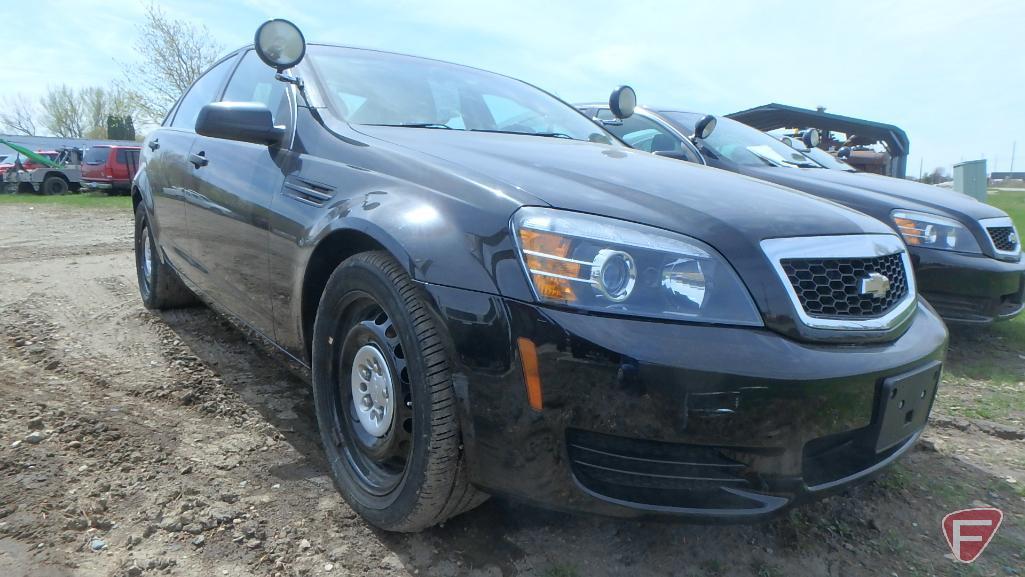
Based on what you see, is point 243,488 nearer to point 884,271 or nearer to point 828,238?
point 828,238

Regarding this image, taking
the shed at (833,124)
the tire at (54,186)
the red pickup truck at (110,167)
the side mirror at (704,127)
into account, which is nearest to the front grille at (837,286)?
the side mirror at (704,127)

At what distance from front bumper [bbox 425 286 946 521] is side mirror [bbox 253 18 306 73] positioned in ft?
4.69

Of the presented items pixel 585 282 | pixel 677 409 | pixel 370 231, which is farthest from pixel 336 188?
pixel 677 409

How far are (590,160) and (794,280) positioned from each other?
32.6 inches

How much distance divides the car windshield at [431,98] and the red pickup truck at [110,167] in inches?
791

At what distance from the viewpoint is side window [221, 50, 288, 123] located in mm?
2831

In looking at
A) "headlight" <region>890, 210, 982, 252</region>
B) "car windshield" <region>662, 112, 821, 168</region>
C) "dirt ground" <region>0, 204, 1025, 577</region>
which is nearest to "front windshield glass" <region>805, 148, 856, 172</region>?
"car windshield" <region>662, 112, 821, 168</region>

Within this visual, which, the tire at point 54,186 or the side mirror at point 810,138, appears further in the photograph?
the tire at point 54,186

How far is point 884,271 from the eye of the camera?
1.95m

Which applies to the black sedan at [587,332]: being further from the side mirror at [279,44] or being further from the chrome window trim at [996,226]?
the chrome window trim at [996,226]

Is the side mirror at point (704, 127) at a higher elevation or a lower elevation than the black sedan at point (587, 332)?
higher

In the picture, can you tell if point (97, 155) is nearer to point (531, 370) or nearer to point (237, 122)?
point (237, 122)

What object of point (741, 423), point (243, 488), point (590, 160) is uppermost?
point (590, 160)

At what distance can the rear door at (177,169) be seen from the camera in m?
3.50
